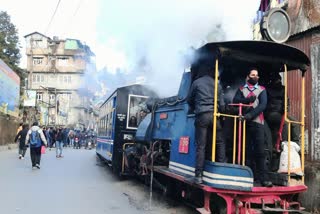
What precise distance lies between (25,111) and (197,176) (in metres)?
43.3

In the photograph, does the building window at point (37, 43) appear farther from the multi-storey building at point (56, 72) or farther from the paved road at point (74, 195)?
the paved road at point (74, 195)

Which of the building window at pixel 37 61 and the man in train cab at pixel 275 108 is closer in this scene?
the man in train cab at pixel 275 108

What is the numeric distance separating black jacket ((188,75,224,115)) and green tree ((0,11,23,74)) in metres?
45.2

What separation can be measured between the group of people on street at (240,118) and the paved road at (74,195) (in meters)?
2.08

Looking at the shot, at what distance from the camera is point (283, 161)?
6355 millimetres

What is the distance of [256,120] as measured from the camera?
616 cm

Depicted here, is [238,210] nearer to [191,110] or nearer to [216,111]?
[216,111]

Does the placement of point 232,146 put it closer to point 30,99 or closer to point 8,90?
point 8,90

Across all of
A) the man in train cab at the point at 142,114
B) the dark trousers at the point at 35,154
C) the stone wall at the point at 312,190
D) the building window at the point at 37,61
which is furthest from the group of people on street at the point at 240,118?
the building window at the point at 37,61

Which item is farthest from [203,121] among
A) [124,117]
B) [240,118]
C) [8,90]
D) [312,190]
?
[8,90]

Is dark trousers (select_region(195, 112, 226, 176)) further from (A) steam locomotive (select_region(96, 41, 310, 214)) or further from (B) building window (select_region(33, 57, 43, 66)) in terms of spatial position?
(B) building window (select_region(33, 57, 43, 66))

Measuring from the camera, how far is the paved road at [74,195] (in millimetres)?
8008

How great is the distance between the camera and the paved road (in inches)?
315

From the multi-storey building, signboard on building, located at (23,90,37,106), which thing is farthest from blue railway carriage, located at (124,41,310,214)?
the multi-storey building
